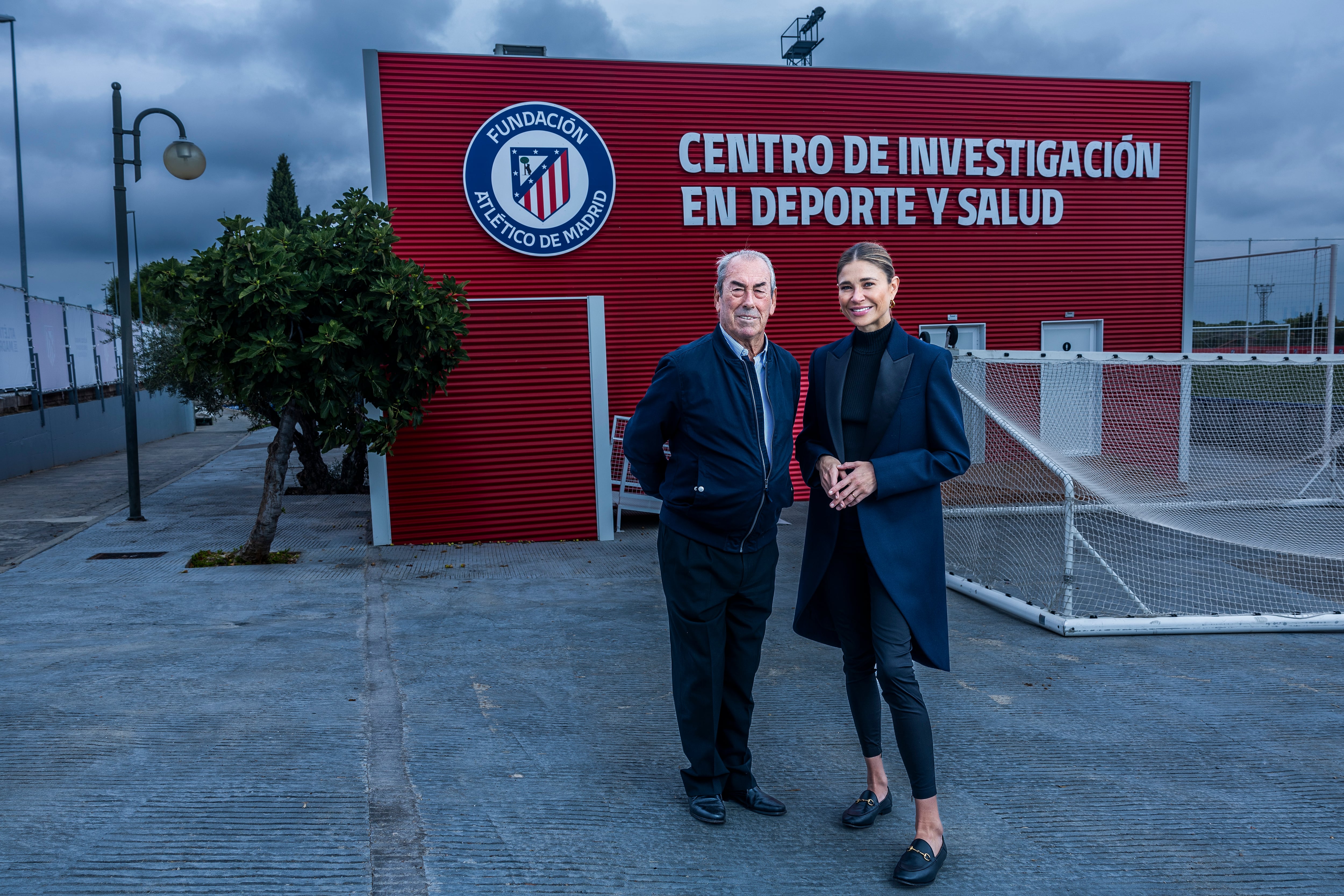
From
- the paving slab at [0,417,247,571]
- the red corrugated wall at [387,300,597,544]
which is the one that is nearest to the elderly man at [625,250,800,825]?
the red corrugated wall at [387,300,597,544]

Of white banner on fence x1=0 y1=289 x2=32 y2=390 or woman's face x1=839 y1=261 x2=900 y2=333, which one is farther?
white banner on fence x1=0 y1=289 x2=32 y2=390

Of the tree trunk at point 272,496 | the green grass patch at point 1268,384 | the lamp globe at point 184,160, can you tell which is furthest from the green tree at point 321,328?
the green grass patch at point 1268,384

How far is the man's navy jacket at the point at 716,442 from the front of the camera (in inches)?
118

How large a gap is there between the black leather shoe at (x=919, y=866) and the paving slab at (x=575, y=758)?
59mm

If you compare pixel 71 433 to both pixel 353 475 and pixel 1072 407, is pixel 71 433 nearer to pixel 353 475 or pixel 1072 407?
pixel 353 475

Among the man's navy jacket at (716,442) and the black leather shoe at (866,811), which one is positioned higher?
the man's navy jacket at (716,442)

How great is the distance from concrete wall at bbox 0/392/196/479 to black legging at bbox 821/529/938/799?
43.6 ft

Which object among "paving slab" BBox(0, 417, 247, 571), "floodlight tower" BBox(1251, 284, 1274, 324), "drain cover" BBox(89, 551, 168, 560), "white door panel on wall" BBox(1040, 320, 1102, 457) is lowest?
"paving slab" BBox(0, 417, 247, 571)

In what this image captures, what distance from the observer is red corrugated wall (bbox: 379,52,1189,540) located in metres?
9.98

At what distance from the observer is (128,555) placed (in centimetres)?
824

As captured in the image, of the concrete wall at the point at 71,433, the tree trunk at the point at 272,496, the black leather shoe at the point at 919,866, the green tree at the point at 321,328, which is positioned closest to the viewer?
the black leather shoe at the point at 919,866

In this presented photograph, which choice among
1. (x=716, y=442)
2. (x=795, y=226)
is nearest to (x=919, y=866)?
(x=716, y=442)

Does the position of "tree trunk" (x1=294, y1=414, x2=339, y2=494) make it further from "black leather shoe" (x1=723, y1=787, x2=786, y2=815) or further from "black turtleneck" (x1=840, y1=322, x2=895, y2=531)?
"black turtleneck" (x1=840, y1=322, x2=895, y2=531)

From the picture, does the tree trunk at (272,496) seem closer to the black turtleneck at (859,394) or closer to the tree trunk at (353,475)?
the tree trunk at (353,475)
